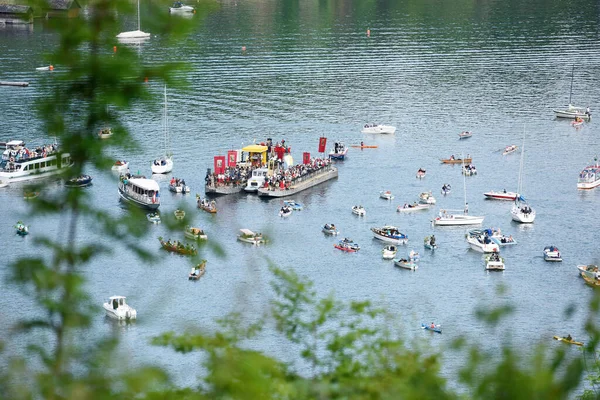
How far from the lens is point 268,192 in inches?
1997

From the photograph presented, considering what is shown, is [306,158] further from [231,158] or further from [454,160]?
[454,160]

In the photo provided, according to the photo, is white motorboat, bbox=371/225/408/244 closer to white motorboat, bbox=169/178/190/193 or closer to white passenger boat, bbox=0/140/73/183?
white motorboat, bbox=169/178/190/193

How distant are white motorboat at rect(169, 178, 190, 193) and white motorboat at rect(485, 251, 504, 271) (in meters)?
14.9

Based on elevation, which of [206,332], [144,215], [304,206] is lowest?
[304,206]

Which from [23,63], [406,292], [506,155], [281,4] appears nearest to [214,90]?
[23,63]

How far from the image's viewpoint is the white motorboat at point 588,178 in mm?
51781

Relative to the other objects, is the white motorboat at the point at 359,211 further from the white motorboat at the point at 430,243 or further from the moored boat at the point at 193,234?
the moored boat at the point at 193,234

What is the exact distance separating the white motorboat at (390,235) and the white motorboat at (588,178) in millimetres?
12203

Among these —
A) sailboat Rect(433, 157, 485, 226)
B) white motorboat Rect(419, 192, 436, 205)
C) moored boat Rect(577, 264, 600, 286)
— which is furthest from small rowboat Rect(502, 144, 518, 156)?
moored boat Rect(577, 264, 600, 286)

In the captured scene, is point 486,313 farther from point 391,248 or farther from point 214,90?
point 214,90

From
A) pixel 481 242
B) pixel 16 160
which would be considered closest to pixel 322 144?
pixel 16 160

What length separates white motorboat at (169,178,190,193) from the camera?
49562 millimetres

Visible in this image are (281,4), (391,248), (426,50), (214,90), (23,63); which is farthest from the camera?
(281,4)

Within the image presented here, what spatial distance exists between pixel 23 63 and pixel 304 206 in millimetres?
35228
